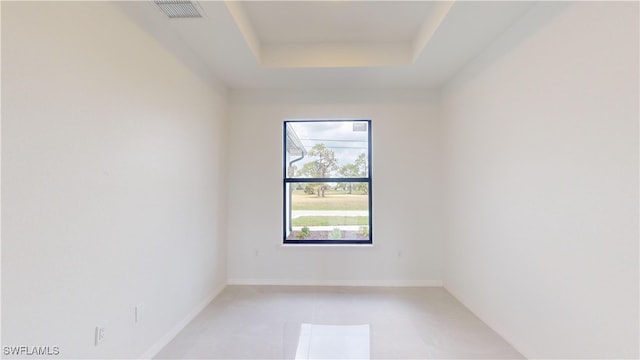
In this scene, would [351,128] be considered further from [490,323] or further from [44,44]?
[44,44]

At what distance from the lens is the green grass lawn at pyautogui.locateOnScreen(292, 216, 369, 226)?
4094 millimetres

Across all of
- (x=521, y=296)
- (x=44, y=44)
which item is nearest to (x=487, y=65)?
(x=521, y=296)

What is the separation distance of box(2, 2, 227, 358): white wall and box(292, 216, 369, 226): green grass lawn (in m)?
1.66

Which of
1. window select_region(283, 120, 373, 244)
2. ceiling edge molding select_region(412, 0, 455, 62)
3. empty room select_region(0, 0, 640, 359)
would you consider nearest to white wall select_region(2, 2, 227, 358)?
empty room select_region(0, 0, 640, 359)

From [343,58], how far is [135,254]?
2.74 metres

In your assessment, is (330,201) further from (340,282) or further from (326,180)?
(340,282)

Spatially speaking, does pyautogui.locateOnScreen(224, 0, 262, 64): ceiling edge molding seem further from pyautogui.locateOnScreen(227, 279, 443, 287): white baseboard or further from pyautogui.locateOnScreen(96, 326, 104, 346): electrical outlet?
pyautogui.locateOnScreen(227, 279, 443, 287): white baseboard

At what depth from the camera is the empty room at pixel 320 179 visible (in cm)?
→ 150

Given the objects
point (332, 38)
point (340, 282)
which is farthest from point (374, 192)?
point (332, 38)

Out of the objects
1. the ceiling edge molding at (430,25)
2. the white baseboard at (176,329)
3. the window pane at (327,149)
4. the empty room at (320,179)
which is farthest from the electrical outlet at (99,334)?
the ceiling edge molding at (430,25)

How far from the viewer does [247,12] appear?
2.64m

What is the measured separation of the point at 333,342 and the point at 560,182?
207 cm

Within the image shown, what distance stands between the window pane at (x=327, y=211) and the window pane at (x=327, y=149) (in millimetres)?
185

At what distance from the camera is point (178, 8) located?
2.11 metres
